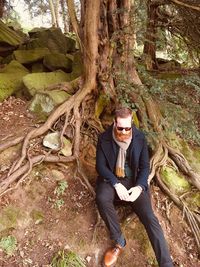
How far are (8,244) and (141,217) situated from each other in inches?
58.5

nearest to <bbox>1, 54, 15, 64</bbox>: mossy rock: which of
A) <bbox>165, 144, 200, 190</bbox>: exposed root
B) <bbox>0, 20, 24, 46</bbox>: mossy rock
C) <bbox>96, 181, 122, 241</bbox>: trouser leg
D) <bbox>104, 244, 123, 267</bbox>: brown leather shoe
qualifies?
<bbox>0, 20, 24, 46</bbox>: mossy rock

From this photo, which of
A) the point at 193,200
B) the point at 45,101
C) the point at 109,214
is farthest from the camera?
the point at 45,101

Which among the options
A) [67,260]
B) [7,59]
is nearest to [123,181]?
[67,260]

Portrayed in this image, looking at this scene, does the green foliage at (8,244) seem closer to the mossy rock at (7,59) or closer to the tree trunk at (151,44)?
the tree trunk at (151,44)

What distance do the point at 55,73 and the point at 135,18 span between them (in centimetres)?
183

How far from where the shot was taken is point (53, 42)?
8.37 metres

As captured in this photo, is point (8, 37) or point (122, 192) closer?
point (122, 192)

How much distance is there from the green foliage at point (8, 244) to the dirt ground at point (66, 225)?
4 cm

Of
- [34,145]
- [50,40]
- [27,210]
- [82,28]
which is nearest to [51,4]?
[50,40]

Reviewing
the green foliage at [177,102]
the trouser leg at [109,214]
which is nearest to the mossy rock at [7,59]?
the green foliage at [177,102]

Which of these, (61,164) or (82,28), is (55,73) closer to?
(82,28)

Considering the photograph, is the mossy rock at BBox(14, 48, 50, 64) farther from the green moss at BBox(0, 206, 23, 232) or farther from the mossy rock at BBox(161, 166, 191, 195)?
the green moss at BBox(0, 206, 23, 232)

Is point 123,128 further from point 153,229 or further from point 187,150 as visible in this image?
point 187,150

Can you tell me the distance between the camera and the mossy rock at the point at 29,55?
7.32m
